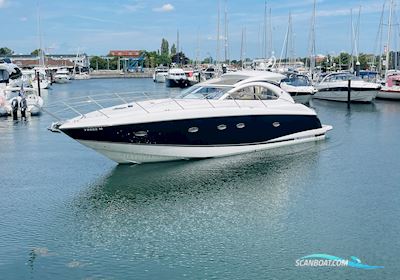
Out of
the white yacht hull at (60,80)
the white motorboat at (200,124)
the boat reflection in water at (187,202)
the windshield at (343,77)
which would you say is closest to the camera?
the boat reflection in water at (187,202)

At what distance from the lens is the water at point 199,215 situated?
982cm

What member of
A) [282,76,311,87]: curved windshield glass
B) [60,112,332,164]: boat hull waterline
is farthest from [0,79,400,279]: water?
[282,76,311,87]: curved windshield glass

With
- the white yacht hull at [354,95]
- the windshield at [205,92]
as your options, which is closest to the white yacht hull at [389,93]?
the white yacht hull at [354,95]

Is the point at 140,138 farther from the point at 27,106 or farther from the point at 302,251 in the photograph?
the point at 27,106

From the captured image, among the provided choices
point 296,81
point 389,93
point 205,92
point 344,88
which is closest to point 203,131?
point 205,92

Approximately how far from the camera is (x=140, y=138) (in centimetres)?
1683

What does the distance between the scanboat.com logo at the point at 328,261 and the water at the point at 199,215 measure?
166 mm

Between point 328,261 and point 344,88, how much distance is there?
3634cm

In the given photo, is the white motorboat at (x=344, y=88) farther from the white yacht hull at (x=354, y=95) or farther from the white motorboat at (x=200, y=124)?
the white motorboat at (x=200, y=124)

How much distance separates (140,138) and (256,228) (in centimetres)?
641

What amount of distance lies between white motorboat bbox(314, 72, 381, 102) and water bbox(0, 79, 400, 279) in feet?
→ 74.8

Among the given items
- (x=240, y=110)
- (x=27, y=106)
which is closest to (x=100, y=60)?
(x=27, y=106)

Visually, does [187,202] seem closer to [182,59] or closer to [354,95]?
[354,95]

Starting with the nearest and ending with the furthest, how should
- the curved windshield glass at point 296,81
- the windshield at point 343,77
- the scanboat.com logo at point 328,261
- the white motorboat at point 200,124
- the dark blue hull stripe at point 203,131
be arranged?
the scanboat.com logo at point 328,261, the dark blue hull stripe at point 203,131, the white motorboat at point 200,124, the curved windshield glass at point 296,81, the windshield at point 343,77
